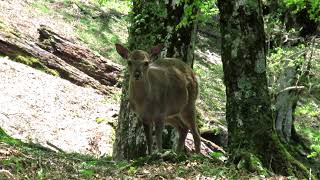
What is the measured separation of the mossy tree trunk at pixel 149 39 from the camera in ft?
34.3

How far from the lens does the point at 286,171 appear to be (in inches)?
265

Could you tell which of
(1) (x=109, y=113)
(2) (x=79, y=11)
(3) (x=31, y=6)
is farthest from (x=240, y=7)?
(2) (x=79, y=11)

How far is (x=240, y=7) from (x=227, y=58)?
71cm

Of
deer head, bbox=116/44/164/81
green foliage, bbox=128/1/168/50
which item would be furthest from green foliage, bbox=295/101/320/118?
deer head, bbox=116/44/164/81

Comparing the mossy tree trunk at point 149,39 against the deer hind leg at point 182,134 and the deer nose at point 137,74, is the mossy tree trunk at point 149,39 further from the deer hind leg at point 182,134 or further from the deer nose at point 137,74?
the deer nose at point 137,74

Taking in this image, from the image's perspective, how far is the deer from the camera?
8703 millimetres

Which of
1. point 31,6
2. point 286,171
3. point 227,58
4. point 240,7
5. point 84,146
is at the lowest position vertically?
point 84,146

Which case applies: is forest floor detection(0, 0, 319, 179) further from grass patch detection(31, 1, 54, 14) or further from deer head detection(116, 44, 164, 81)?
deer head detection(116, 44, 164, 81)

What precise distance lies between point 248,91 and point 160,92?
2.52 metres

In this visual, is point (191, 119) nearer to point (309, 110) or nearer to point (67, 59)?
point (309, 110)

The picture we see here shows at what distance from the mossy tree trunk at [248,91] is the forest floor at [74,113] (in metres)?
0.40

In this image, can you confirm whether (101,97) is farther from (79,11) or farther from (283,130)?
(79,11)

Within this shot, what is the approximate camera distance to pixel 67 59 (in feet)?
64.5

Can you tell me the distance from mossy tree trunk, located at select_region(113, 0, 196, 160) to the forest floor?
0.59 meters
